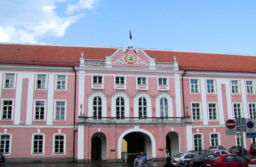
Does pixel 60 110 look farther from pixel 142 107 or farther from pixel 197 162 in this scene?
pixel 197 162

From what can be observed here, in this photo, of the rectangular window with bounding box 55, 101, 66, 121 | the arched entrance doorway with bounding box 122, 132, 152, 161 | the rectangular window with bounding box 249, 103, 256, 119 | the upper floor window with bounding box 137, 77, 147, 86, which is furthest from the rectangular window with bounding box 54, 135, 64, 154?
the rectangular window with bounding box 249, 103, 256, 119

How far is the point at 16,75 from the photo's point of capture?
33.0 m

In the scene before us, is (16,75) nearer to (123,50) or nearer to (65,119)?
(65,119)

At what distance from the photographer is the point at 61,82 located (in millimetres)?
33938

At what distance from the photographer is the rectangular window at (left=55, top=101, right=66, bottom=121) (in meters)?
33.0

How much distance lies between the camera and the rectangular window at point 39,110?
32.5m

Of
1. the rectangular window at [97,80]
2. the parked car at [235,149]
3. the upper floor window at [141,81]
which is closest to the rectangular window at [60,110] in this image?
the rectangular window at [97,80]

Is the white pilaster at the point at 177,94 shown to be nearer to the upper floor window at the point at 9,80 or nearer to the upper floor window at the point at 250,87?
the upper floor window at the point at 250,87

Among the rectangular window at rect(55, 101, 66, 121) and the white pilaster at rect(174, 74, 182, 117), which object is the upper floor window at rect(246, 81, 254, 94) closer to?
the white pilaster at rect(174, 74, 182, 117)

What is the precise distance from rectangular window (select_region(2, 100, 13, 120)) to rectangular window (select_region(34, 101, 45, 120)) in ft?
8.81

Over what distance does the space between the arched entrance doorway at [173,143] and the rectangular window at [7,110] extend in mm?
18347

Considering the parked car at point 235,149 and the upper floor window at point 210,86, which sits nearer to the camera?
the parked car at point 235,149

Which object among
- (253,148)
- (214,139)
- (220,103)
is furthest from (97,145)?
(253,148)

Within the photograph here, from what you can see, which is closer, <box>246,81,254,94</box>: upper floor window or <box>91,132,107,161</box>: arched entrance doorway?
<box>91,132,107,161</box>: arched entrance doorway
